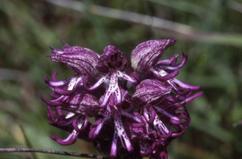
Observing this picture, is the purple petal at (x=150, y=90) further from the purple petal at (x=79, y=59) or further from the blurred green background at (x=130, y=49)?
the blurred green background at (x=130, y=49)

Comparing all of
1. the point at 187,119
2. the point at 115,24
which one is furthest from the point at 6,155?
the point at 115,24

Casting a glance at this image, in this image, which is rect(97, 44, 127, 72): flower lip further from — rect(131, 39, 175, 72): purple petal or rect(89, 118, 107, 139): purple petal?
rect(89, 118, 107, 139): purple petal

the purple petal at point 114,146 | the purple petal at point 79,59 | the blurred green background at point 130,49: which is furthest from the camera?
the blurred green background at point 130,49

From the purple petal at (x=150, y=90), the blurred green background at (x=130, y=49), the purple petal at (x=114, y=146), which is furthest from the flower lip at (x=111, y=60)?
the blurred green background at (x=130, y=49)

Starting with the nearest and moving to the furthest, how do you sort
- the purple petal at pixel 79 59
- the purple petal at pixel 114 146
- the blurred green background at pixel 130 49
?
the purple petal at pixel 114 146
the purple petal at pixel 79 59
the blurred green background at pixel 130 49

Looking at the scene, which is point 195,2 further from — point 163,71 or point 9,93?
point 163,71

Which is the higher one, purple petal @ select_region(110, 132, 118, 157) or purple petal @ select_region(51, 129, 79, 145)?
purple petal @ select_region(51, 129, 79, 145)

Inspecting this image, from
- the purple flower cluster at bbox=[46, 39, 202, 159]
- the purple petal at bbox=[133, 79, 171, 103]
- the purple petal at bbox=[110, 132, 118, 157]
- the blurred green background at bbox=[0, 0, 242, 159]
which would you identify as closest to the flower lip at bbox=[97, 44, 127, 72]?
the purple flower cluster at bbox=[46, 39, 202, 159]

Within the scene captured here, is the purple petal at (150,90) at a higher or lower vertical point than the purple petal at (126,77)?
lower
